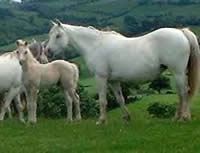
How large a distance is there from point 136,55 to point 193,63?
4.61ft

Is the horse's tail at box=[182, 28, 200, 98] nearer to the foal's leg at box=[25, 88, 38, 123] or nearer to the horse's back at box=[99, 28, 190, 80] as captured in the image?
the horse's back at box=[99, 28, 190, 80]

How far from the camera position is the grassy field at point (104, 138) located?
382 inches

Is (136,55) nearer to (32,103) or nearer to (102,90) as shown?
(102,90)

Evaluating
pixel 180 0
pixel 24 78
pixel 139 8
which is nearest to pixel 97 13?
pixel 139 8

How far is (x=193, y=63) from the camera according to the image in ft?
42.6

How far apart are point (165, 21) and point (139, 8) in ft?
79.7

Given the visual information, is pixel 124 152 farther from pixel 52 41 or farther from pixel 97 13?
pixel 97 13

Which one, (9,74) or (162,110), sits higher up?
(9,74)

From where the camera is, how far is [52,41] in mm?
14508

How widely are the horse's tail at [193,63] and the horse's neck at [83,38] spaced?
2.51 m

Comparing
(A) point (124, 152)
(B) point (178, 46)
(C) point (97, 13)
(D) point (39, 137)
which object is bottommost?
(C) point (97, 13)

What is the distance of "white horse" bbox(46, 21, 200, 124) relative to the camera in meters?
12.8

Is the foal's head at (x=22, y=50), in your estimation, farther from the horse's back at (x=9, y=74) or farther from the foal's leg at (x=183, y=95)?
the foal's leg at (x=183, y=95)

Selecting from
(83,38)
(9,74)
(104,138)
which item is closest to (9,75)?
(9,74)
